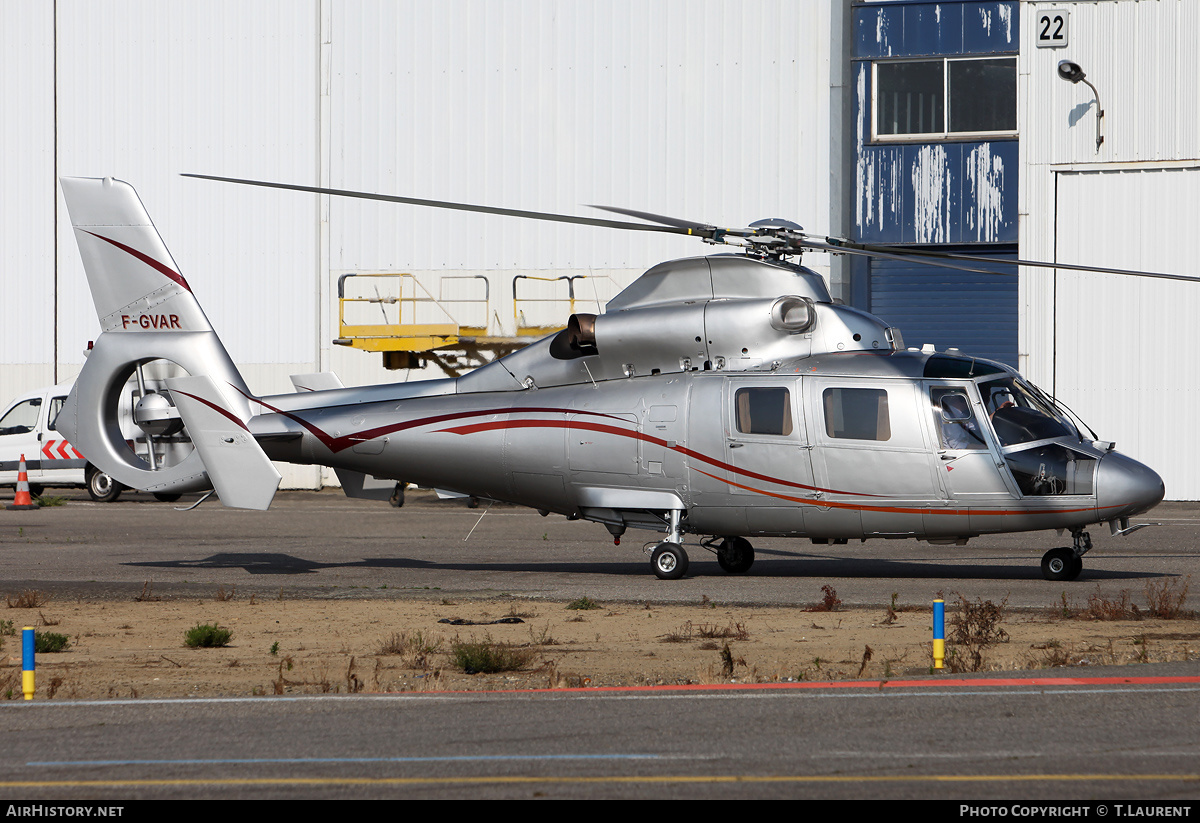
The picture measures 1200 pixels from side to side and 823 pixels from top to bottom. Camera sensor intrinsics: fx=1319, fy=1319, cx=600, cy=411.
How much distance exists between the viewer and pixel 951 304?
104ft

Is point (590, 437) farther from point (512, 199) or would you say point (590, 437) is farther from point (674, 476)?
point (512, 199)

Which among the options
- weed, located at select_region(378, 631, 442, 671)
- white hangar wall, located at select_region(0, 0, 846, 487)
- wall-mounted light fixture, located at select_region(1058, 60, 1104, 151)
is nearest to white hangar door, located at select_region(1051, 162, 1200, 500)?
wall-mounted light fixture, located at select_region(1058, 60, 1104, 151)

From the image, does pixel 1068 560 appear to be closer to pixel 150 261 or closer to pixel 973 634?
pixel 973 634

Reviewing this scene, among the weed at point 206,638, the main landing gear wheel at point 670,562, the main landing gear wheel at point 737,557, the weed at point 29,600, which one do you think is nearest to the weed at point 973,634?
the main landing gear wheel at point 670,562

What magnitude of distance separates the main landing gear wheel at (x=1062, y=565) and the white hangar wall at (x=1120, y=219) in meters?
15.5

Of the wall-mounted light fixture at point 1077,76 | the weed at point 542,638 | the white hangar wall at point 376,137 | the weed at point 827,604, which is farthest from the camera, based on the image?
the white hangar wall at point 376,137

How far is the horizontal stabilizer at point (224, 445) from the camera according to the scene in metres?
16.1

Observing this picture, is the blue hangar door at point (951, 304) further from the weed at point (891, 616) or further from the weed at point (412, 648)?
the weed at point (412, 648)

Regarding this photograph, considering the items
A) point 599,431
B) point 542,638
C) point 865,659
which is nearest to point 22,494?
point 599,431

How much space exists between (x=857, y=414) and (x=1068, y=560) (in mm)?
→ 2875

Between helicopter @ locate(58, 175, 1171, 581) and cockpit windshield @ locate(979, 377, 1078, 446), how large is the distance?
0.02m

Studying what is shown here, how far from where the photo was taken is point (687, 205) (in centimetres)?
3231

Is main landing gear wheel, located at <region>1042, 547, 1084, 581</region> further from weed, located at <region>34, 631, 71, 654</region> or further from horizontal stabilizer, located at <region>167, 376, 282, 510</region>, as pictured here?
weed, located at <region>34, 631, 71, 654</region>

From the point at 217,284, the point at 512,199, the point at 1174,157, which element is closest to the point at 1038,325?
the point at 1174,157
